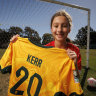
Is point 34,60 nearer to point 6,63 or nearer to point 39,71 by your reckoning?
point 39,71

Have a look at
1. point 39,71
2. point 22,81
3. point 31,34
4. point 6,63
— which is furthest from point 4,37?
point 39,71

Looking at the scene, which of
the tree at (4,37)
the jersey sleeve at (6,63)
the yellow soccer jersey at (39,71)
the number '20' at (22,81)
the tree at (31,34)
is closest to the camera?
the yellow soccer jersey at (39,71)

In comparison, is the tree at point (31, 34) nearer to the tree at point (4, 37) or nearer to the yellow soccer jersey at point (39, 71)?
the tree at point (4, 37)

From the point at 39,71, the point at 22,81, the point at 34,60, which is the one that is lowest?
the point at 22,81

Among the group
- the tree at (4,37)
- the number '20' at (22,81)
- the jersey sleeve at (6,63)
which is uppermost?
the tree at (4,37)

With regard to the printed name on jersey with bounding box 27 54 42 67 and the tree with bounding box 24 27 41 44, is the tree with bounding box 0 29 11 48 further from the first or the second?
the printed name on jersey with bounding box 27 54 42 67

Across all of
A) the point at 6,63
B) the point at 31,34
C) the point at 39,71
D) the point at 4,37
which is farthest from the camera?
the point at 31,34

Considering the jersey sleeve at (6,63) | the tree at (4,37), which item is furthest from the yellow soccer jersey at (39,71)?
the tree at (4,37)

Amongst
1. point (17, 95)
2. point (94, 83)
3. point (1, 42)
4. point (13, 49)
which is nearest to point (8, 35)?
point (1, 42)

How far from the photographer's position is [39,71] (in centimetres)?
106

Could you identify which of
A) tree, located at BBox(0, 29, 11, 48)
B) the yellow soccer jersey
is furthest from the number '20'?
tree, located at BBox(0, 29, 11, 48)

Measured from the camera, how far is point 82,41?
499 centimetres

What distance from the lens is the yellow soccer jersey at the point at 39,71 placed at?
0.92 metres

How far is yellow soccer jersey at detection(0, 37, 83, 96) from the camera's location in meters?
0.92
